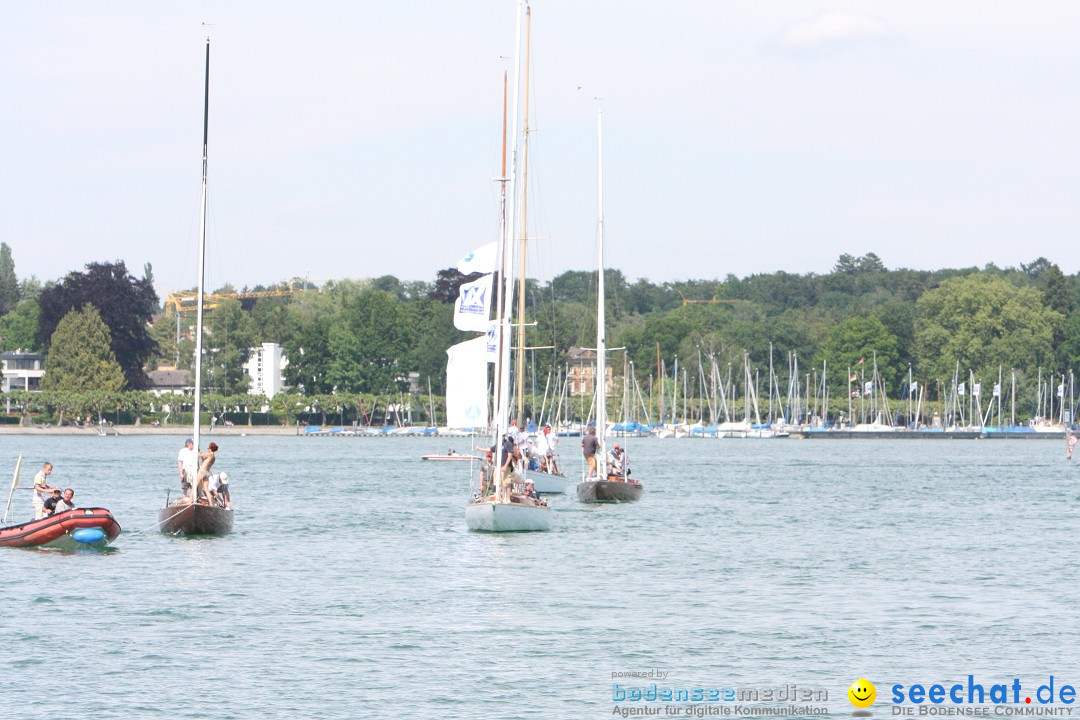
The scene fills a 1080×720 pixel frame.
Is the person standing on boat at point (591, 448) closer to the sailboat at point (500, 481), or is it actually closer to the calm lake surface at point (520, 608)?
the calm lake surface at point (520, 608)

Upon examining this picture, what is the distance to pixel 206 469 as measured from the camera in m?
39.2

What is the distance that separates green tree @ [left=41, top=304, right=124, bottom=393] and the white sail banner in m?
128

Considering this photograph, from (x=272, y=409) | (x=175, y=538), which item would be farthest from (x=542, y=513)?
(x=272, y=409)

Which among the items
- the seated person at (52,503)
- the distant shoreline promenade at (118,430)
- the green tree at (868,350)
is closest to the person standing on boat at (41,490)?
the seated person at (52,503)

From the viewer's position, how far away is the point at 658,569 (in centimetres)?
3691

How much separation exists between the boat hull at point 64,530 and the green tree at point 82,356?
127 m

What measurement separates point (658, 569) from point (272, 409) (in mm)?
153757

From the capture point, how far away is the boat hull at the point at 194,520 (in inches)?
1586

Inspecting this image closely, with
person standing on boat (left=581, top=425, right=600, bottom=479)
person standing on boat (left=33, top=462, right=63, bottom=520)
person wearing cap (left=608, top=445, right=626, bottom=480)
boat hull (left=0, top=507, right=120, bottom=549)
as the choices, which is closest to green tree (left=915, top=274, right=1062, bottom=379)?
person wearing cap (left=608, top=445, right=626, bottom=480)

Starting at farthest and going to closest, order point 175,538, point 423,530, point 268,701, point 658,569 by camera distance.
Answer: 1. point 423,530
2. point 175,538
3. point 658,569
4. point 268,701

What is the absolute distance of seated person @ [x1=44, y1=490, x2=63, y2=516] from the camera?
3906 cm

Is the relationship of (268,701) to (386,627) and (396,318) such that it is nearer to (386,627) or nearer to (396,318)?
(386,627)

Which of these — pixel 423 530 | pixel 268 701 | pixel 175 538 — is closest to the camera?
pixel 268 701

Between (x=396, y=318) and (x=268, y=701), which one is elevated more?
(x=396, y=318)
